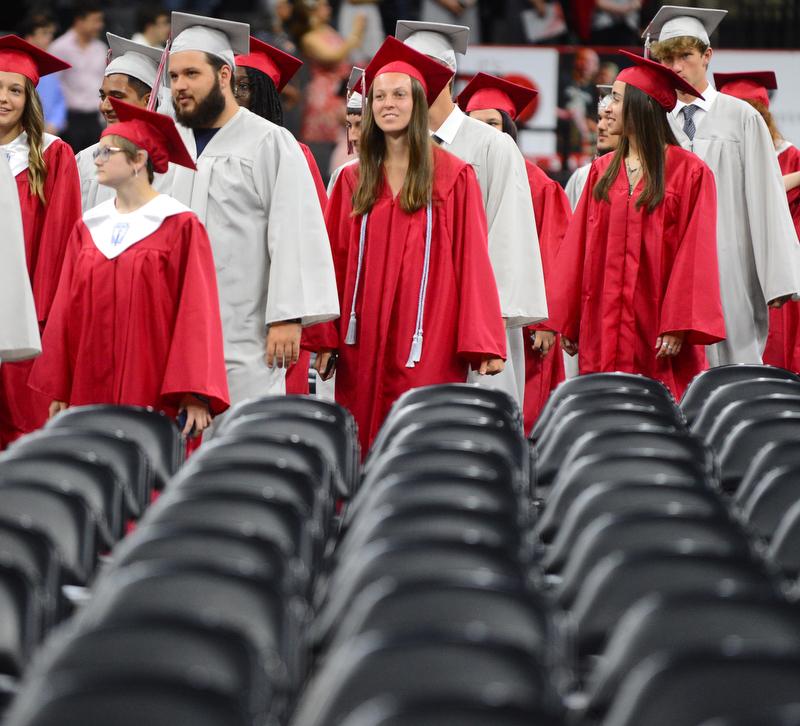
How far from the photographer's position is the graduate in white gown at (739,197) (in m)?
5.00

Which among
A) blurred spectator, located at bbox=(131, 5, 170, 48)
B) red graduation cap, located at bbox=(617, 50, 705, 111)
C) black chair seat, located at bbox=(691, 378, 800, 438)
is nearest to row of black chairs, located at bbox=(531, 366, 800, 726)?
black chair seat, located at bbox=(691, 378, 800, 438)

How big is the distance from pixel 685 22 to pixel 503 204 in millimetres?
1400

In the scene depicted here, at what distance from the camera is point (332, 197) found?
424 centimetres

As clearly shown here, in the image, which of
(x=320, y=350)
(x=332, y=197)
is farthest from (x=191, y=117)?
(x=320, y=350)

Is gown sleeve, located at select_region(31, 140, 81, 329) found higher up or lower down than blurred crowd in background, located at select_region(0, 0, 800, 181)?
lower down

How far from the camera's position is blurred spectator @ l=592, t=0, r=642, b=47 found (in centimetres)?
1000

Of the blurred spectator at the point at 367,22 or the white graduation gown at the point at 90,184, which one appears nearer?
the white graduation gown at the point at 90,184

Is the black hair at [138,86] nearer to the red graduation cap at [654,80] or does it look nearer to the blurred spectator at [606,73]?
the red graduation cap at [654,80]

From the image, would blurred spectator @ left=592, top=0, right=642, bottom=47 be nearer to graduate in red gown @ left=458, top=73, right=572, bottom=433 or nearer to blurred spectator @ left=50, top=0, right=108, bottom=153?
blurred spectator @ left=50, top=0, right=108, bottom=153

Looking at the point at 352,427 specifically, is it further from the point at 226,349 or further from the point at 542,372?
the point at 542,372

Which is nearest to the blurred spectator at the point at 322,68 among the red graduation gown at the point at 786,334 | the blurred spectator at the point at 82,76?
the blurred spectator at the point at 82,76

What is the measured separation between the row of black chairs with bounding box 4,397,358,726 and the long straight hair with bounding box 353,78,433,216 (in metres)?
1.88

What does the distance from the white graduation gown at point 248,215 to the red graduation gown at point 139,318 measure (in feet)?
1.32

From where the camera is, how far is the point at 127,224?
143 inches
